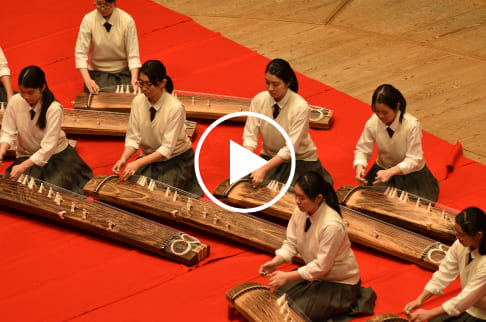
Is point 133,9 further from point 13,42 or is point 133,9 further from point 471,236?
point 471,236

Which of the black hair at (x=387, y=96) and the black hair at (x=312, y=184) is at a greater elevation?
the black hair at (x=387, y=96)

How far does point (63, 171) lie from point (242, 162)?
119 cm

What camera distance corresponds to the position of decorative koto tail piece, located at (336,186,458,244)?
4.46 meters

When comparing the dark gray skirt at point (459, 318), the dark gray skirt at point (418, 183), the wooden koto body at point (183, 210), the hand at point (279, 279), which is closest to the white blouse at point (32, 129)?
the wooden koto body at point (183, 210)

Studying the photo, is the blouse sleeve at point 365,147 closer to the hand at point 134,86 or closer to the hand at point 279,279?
the hand at point 279,279

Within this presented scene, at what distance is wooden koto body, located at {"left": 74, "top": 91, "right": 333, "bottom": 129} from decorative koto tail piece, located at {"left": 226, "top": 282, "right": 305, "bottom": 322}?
2101mm

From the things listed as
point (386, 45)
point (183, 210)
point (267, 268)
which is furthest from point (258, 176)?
point (386, 45)

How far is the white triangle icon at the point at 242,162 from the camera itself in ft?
16.3

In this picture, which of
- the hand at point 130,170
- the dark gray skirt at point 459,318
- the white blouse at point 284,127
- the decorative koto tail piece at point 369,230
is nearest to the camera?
the dark gray skirt at point 459,318

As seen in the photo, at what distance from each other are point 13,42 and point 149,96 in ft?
9.27

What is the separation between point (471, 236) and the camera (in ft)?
11.2

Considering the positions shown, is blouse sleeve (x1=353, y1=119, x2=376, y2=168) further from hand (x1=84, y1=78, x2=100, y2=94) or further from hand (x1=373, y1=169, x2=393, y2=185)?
hand (x1=84, y1=78, x2=100, y2=94)

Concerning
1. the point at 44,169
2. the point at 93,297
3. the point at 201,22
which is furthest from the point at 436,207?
the point at 201,22

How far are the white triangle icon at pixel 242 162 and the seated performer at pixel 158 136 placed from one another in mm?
307
